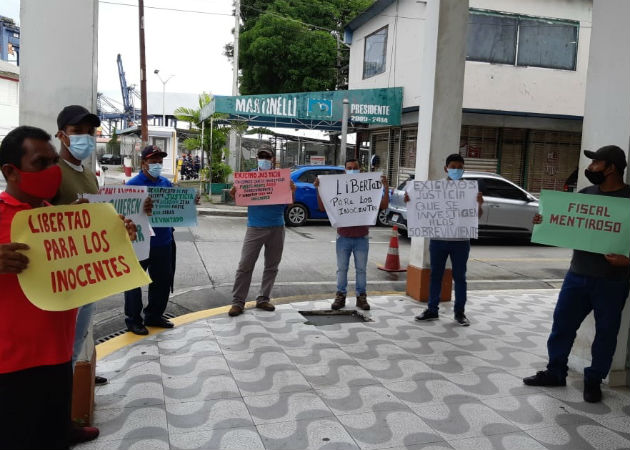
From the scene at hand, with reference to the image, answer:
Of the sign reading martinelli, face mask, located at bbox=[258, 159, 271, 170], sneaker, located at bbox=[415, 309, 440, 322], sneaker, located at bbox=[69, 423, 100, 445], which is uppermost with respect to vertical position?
the sign reading martinelli

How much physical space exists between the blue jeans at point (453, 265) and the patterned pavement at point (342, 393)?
32cm

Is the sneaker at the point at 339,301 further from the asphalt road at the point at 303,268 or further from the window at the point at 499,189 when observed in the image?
the window at the point at 499,189

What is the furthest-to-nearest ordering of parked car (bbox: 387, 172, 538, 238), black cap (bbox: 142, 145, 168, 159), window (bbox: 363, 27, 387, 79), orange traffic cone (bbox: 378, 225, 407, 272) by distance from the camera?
1. window (bbox: 363, 27, 387, 79)
2. parked car (bbox: 387, 172, 538, 238)
3. orange traffic cone (bbox: 378, 225, 407, 272)
4. black cap (bbox: 142, 145, 168, 159)

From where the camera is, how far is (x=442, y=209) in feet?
19.9

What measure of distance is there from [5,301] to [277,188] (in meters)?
4.23

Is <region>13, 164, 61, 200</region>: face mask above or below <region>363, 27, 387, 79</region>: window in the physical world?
below

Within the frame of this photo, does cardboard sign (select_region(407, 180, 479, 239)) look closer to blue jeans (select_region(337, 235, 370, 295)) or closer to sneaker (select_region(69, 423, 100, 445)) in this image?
blue jeans (select_region(337, 235, 370, 295))

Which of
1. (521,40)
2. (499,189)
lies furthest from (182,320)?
(521,40)

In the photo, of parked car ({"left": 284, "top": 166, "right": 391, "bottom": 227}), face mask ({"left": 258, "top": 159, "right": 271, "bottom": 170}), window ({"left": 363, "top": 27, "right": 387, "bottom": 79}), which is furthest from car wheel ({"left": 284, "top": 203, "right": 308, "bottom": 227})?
window ({"left": 363, "top": 27, "right": 387, "bottom": 79})

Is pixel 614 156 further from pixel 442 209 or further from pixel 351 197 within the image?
pixel 351 197

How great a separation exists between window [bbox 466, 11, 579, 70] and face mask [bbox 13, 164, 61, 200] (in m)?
17.2

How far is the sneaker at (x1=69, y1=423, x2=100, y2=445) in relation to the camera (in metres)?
3.26

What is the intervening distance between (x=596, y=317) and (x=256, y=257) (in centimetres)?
367

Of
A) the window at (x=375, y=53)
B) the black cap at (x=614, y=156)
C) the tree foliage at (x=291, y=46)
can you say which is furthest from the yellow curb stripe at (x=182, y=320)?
the tree foliage at (x=291, y=46)
